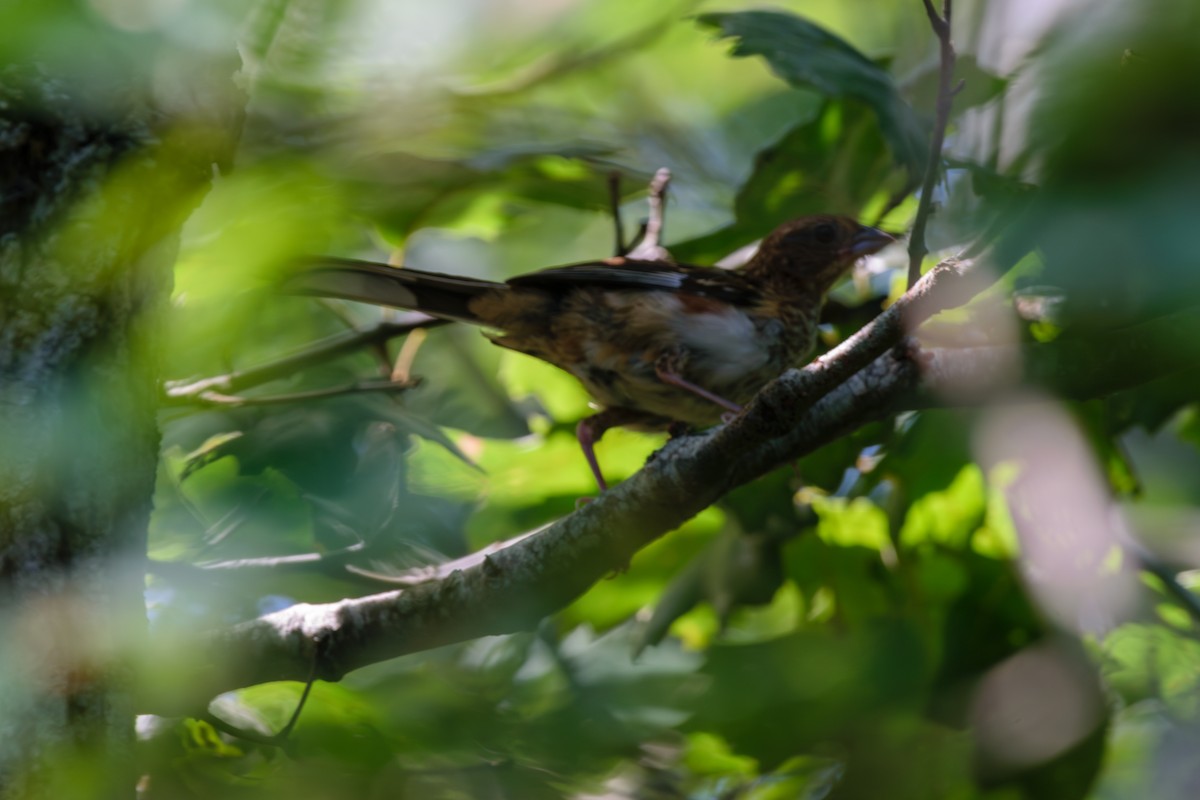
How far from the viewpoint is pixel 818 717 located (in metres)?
2.26

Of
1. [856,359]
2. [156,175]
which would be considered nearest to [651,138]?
[856,359]

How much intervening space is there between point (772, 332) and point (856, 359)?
171cm

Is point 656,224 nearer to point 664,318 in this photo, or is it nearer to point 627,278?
point 627,278

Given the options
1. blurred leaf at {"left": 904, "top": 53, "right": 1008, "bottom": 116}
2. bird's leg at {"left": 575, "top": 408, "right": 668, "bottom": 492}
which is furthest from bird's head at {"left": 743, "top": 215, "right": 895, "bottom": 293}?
bird's leg at {"left": 575, "top": 408, "right": 668, "bottom": 492}

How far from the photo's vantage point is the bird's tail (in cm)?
322

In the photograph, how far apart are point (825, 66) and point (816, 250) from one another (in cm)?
105

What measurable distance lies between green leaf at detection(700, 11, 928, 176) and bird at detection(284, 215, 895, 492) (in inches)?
32.8

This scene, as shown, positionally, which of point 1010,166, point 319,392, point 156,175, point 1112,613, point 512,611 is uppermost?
point 1010,166

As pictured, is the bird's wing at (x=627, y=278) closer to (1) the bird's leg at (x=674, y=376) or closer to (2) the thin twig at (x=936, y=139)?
(1) the bird's leg at (x=674, y=376)

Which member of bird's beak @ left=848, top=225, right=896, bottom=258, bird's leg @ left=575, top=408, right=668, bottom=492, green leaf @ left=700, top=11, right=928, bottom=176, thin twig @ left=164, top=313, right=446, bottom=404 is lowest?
bird's leg @ left=575, top=408, right=668, bottom=492

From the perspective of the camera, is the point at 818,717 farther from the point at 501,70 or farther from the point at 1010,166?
the point at 501,70

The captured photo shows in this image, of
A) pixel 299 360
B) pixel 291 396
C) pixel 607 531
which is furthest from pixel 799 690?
Answer: pixel 299 360

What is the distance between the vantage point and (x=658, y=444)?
4309mm

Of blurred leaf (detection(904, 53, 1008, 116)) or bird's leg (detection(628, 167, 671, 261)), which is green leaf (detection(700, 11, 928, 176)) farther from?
bird's leg (detection(628, 167, 671, 261))
